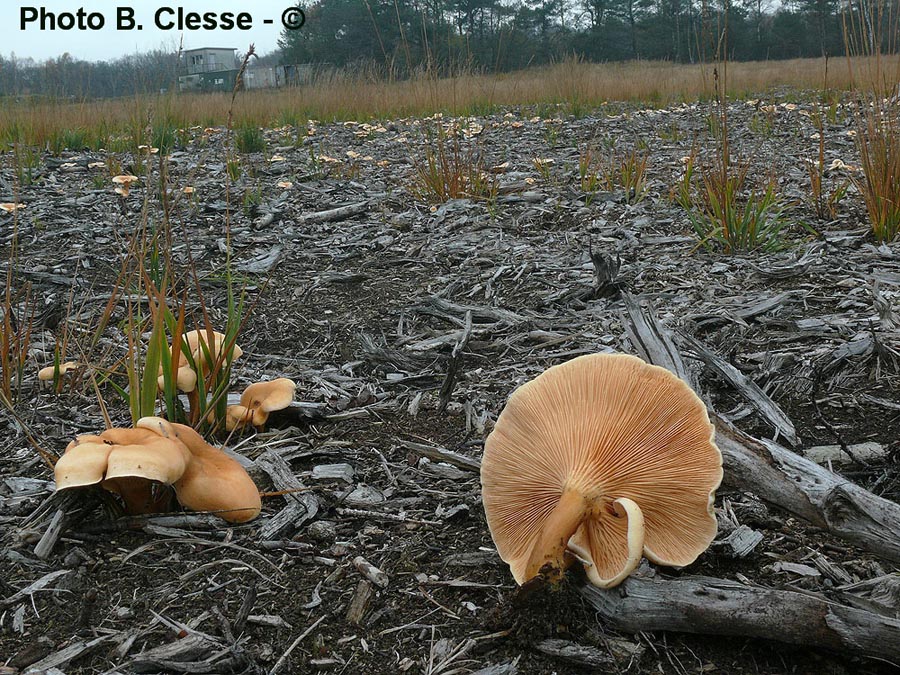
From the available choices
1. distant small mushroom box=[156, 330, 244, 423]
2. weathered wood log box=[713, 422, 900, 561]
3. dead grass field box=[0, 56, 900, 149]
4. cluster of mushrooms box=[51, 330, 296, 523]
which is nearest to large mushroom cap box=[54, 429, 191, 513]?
cluster of mushrooms box=[51, 330, 296, 523]

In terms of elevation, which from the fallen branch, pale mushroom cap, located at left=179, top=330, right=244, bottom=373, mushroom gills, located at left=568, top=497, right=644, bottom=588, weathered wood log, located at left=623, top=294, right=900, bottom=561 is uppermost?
the fallen branch

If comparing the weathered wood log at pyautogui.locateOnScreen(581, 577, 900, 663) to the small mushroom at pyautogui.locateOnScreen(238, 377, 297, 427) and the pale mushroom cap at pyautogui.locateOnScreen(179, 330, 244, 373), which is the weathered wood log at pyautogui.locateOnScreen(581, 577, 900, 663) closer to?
the small mushroom at pyautogui.locateOnScreen(238, 377, 297, 427)

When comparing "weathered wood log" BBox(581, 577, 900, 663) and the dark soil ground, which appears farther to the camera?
the dark soil ground

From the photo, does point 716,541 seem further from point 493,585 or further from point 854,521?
point 493,585

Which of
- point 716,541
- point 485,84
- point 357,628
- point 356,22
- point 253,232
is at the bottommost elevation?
point 357,628

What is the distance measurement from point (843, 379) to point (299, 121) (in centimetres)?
956

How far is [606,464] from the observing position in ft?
4.56

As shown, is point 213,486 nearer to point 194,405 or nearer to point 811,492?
point 194,405

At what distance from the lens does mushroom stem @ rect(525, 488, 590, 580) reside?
1346 millimetres

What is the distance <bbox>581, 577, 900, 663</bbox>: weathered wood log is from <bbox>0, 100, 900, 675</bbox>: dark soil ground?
0.05 m

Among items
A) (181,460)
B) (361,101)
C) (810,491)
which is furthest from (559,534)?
(361,101)

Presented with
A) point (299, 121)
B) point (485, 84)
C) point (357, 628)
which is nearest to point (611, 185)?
point (357, 628)

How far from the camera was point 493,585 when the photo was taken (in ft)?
5.03

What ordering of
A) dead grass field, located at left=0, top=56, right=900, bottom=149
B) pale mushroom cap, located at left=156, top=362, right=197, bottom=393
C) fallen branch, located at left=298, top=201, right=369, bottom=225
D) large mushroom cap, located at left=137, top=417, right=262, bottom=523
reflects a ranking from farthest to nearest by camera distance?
1. dead grass field, located at left=0, top=56, right=900, bottom=149
2. fallen branch, located at left=298, top=201, right=369, bottom=225
3. pale mushroom cap, located at left=156, top=362, right=197, bottom=393
4. large mushroom cap, located at left=137, top=417, right=262, bottom=523
